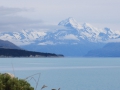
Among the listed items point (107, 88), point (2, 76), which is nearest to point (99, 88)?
point (107, 88)

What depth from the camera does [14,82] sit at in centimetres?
969

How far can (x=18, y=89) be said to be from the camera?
956 cm

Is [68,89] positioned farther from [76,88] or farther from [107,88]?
[107,88]

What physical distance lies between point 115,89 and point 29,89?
4593 centimetres

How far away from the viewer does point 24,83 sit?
9.85 meters

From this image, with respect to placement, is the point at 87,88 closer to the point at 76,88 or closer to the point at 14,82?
the point at 76,88

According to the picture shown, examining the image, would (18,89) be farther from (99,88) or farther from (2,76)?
(99,88)

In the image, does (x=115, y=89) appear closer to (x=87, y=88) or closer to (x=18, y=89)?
(x=87, y=88)

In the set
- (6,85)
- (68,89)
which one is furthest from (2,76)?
(68,89)

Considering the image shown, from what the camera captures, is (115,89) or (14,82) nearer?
(14,82)

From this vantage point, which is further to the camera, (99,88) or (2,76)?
(99,88)

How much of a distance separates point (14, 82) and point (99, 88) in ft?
155

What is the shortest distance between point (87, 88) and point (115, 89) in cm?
421

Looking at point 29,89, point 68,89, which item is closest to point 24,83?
point 29,89
